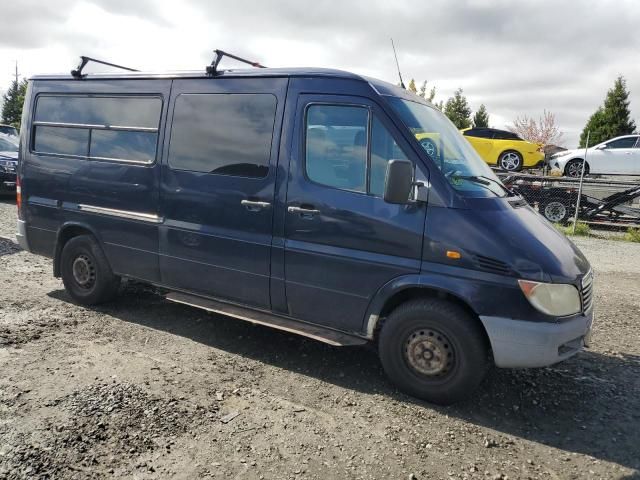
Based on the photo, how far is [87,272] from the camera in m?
5.68

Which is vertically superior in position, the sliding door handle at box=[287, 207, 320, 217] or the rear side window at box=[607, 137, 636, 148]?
the rear side window at box=[607, 137, 636, 148]

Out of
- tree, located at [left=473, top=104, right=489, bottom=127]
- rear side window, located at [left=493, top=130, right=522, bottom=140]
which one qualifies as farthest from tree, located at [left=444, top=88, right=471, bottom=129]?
rear side window, located at [left=493, top=130, right=522, bottom=140]

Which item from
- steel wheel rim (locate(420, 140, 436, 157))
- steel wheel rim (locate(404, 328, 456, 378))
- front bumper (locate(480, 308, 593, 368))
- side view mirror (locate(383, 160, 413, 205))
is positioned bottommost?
steel wheel rim (locate(404, 328, 456, 378))

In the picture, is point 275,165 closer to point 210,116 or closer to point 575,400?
point 210,116

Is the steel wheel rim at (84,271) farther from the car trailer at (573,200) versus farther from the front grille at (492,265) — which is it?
the car trailer at (573,200)

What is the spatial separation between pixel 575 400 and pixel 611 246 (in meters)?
8.65

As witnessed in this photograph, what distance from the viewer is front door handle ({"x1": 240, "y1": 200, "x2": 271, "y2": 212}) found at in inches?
170

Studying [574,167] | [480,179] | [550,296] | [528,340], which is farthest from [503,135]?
[528,340]

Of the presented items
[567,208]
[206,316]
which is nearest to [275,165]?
[206,316]

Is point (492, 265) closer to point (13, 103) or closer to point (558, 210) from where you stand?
point (558, 210)

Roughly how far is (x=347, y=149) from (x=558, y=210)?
39.2 ft

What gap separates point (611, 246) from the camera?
1134 cm

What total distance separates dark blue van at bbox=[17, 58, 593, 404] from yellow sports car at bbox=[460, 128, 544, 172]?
48.4 feet

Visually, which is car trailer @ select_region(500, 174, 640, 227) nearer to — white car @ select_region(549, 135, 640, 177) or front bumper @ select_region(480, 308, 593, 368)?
white car @ select_region(549, 135, 640, 177)
